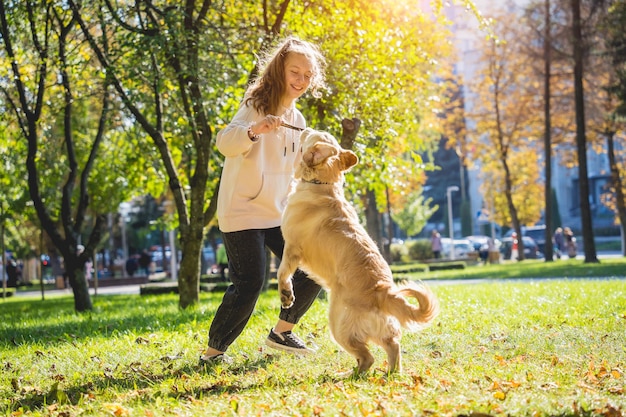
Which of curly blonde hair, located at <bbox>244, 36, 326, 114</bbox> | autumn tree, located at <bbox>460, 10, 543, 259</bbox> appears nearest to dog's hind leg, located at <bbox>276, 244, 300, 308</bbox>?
curly blonde hair, located at <bbox>244, 36, 326, 114</bbox>

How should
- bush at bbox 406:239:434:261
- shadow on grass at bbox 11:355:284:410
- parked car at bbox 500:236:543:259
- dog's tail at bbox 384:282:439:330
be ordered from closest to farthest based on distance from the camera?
dog's tail at bbox 384:282:439:330 < shadow on grass at bbox 11:355:284:410 < bush at bbox 406:239:434:261 < parked car at bbox 500:236:543:259

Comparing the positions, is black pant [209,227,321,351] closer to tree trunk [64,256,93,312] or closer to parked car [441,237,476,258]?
tree trunk [64,256,93,312]

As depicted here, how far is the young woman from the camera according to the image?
216 inches

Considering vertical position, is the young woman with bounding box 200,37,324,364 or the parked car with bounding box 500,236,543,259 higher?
the young woman with bounding box 200,37,324,364

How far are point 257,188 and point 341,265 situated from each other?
970 millimetres

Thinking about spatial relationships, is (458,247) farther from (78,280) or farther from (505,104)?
(78,280)

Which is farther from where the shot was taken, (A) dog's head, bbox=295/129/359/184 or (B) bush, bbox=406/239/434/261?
(B) bush, bbox=406/239/434/261

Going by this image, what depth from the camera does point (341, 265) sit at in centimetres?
493

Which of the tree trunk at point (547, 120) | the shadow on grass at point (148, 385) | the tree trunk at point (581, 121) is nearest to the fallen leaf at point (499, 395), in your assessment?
the shadow on grass at point (148, 385)

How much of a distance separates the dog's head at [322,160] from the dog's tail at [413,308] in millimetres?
946

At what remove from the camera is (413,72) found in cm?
1775

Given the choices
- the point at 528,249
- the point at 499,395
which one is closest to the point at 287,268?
the point at 499,395

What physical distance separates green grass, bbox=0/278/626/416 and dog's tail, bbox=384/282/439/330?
36cm

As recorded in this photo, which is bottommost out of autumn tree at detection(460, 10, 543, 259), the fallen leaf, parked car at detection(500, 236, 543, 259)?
parked car at detection(500, 236, 543, 259)
